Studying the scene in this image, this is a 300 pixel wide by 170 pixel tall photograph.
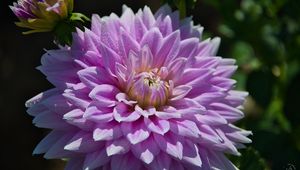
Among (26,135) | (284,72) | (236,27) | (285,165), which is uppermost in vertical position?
(236,27)

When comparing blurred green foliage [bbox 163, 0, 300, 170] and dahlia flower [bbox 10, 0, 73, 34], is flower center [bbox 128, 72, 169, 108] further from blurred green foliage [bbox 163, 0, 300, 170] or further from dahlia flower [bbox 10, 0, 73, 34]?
blurred green foliage [bbox 163, 0, 300, 170]

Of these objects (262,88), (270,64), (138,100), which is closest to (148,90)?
(138,100)

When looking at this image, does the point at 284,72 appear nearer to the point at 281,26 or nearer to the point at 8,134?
the point at 281,26

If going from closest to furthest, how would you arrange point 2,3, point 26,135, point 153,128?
point 153,128 → point 26,135 → point 2,3

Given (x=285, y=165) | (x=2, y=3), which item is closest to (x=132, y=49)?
(x=285, y=165)

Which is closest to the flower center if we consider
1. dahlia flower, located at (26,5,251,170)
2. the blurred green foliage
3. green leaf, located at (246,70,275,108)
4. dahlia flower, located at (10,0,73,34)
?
dahlia flower, located at (26,5,251,170)

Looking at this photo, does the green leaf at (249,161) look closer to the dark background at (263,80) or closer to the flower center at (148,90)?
the dark background at (263,80)

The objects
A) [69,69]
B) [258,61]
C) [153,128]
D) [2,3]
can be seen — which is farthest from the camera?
[2,3]
